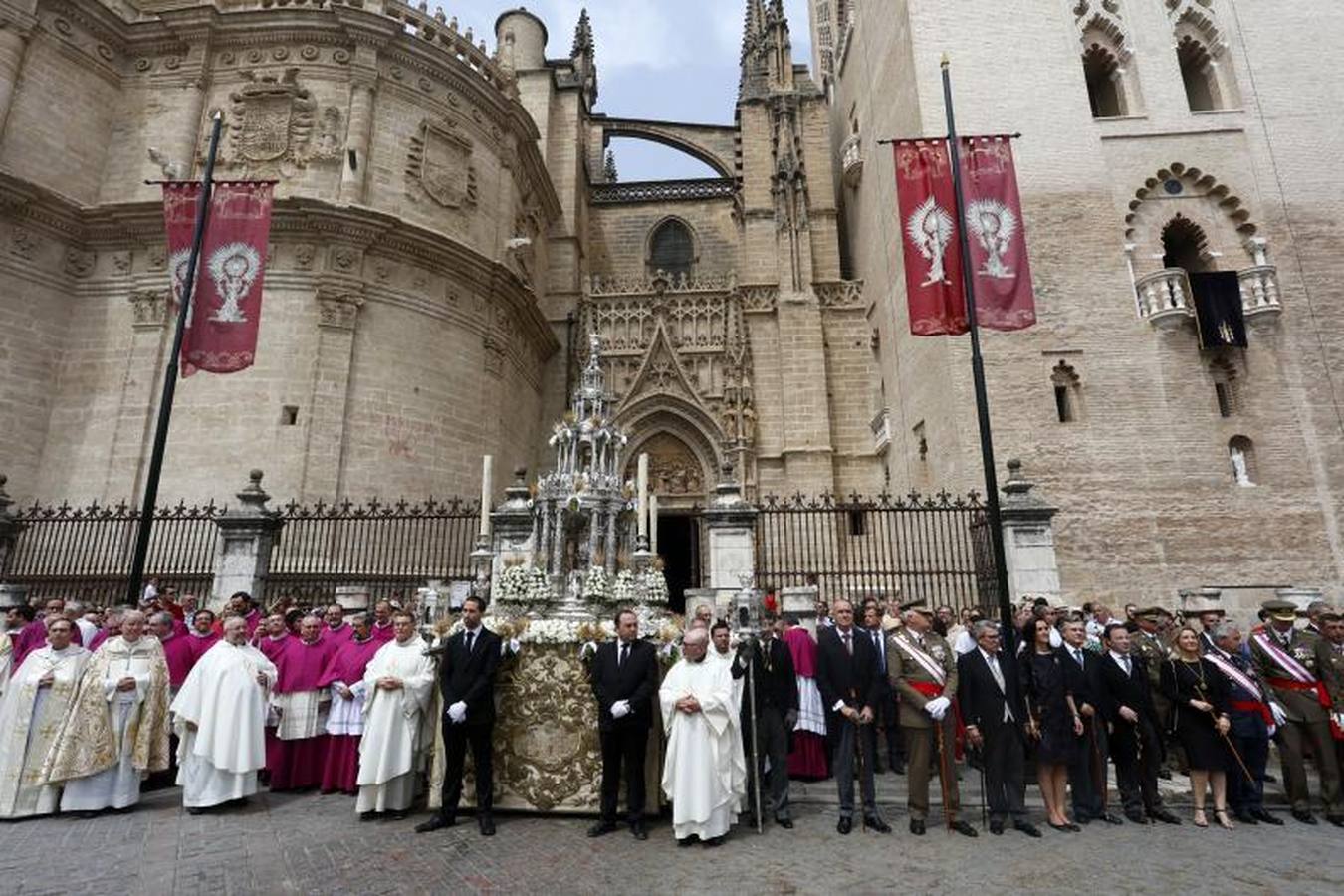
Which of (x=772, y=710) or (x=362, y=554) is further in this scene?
(x=362, y=554)

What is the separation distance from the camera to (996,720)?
18.9 ft

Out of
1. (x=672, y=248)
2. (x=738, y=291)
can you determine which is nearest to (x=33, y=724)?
(x=738, y=291)

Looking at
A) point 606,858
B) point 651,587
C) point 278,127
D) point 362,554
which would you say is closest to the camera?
point 606,858

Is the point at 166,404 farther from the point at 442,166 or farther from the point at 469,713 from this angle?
the point at 442,166

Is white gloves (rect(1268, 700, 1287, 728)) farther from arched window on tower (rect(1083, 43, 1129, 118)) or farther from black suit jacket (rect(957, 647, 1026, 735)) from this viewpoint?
arched window on tower (rect(1083, 43, 1129, 118))

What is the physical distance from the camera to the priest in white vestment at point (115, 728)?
591 centimetres

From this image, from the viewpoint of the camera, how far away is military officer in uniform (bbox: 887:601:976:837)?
5578 millimetres

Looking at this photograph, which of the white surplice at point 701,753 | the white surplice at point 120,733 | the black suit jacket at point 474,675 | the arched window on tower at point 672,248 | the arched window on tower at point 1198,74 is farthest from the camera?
the arched window on tower at point 672,248

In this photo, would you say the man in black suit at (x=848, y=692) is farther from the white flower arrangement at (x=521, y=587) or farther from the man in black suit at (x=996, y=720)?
the white flower arrangement at (x=521, y=587)

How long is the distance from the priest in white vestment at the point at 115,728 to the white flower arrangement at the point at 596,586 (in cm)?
391

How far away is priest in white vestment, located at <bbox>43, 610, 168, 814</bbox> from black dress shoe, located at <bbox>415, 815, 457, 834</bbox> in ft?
8.63

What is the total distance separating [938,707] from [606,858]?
2748mm

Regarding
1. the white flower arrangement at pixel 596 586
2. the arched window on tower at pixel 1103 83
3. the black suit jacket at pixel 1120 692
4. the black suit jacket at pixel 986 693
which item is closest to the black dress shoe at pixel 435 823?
the white flower arrangement at pixel 596 586

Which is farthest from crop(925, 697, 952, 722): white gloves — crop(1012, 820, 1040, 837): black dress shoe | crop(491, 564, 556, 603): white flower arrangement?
crop(491, 564, 556, 603): white flower arrangement
